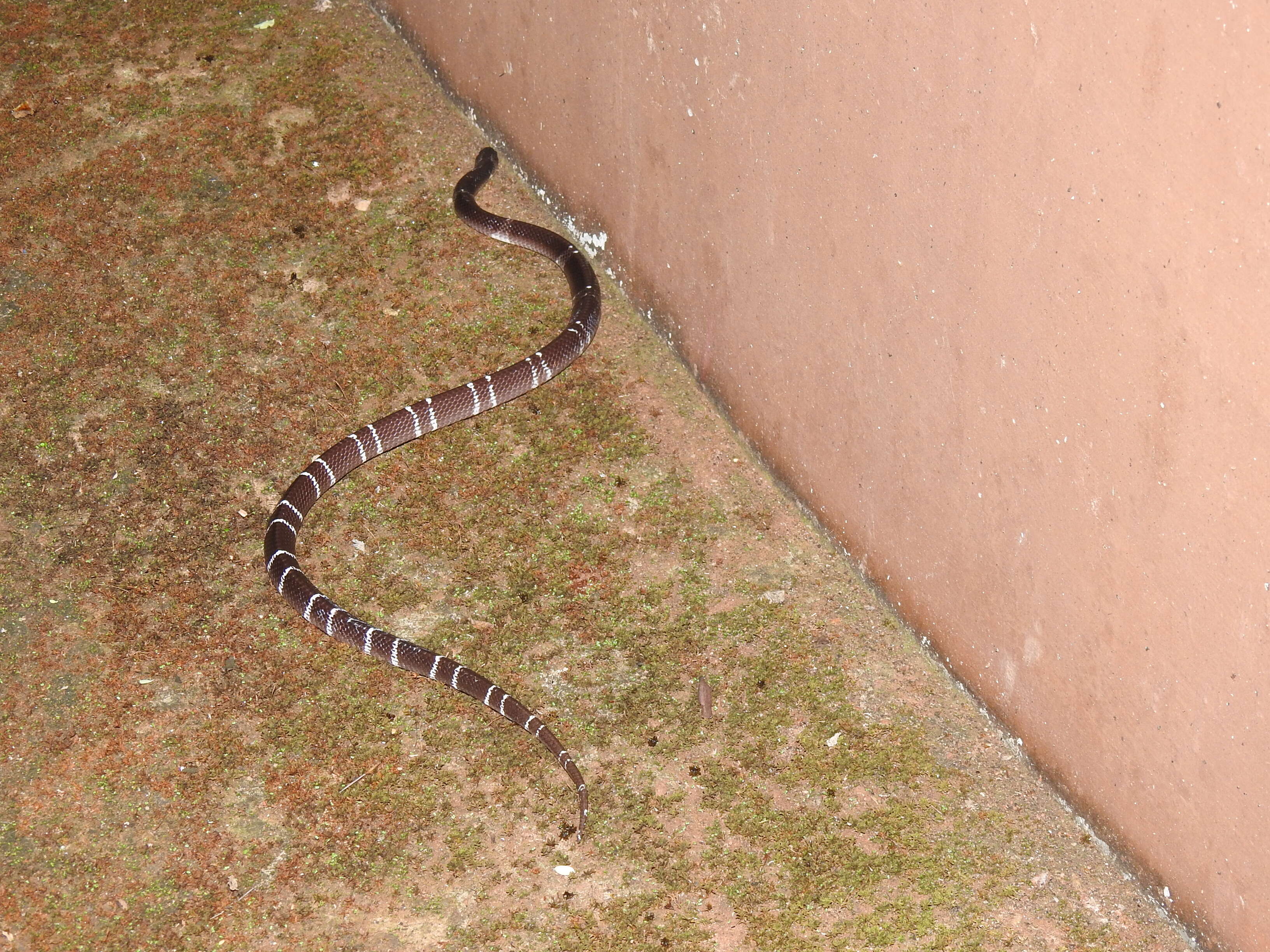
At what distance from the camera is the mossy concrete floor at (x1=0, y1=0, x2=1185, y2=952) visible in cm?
460

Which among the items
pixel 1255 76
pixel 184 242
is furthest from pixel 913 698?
pixel 184 242

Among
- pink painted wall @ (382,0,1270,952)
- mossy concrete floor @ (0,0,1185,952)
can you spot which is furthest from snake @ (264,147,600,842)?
pink painted wall @ (382,0,1270,952)

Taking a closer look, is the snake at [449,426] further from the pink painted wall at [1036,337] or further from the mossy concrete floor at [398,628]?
the pink painted wall at [1036,337]

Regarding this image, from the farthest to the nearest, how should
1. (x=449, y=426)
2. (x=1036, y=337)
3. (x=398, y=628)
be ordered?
(x=449, y=426)
(x=398, y=628)
(x=1036, y=337)

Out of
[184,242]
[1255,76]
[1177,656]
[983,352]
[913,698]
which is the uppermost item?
[1255,76]

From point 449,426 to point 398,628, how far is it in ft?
4.16

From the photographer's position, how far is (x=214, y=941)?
442 centimetres

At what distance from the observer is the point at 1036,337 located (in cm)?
450

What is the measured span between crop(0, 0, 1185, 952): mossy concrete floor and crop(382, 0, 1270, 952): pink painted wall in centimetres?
39

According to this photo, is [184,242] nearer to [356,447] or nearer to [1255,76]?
[356,447]

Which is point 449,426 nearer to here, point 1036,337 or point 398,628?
point 398,628

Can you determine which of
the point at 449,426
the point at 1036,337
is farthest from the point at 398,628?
the point at 1036,337

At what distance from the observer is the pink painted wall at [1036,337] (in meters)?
3.84

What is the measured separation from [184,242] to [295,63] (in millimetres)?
1769
